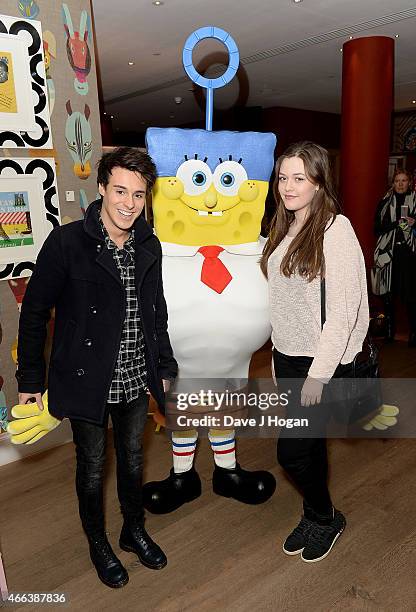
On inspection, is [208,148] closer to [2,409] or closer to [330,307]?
[330,307]

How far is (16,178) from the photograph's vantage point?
2.25m

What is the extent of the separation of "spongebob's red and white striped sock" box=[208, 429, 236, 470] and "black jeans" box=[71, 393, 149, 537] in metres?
0.42

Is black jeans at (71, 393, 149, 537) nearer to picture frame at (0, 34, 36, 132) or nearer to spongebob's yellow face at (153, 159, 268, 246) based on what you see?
spongebob's yellow face at (153, 159, 268, 246)

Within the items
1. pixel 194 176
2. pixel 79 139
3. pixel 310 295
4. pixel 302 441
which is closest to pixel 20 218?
pixel 79 139

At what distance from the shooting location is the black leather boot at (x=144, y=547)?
1714 millimetres

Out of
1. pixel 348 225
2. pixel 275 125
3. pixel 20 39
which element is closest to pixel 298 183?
pixel 348 225

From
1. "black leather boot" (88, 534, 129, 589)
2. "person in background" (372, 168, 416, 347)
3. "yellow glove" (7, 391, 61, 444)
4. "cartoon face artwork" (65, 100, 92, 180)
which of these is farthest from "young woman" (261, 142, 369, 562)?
"person in background" (372, 168, 416, 347)

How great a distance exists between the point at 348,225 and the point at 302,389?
49cm

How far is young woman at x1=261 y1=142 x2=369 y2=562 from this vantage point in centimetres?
147

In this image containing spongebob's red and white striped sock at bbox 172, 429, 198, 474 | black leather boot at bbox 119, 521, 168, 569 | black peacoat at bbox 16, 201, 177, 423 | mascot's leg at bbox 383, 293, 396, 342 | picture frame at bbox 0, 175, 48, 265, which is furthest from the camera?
mascot's leg at bbox 383, 293, 396, 342

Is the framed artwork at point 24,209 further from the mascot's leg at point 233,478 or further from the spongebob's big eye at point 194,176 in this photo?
the mascot's leg at point 233,478

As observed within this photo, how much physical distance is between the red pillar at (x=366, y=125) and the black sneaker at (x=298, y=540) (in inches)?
119

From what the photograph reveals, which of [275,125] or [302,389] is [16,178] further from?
[275,125]

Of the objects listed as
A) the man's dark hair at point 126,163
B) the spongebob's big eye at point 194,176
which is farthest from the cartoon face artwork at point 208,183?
the man's dark hair at point 126,163
